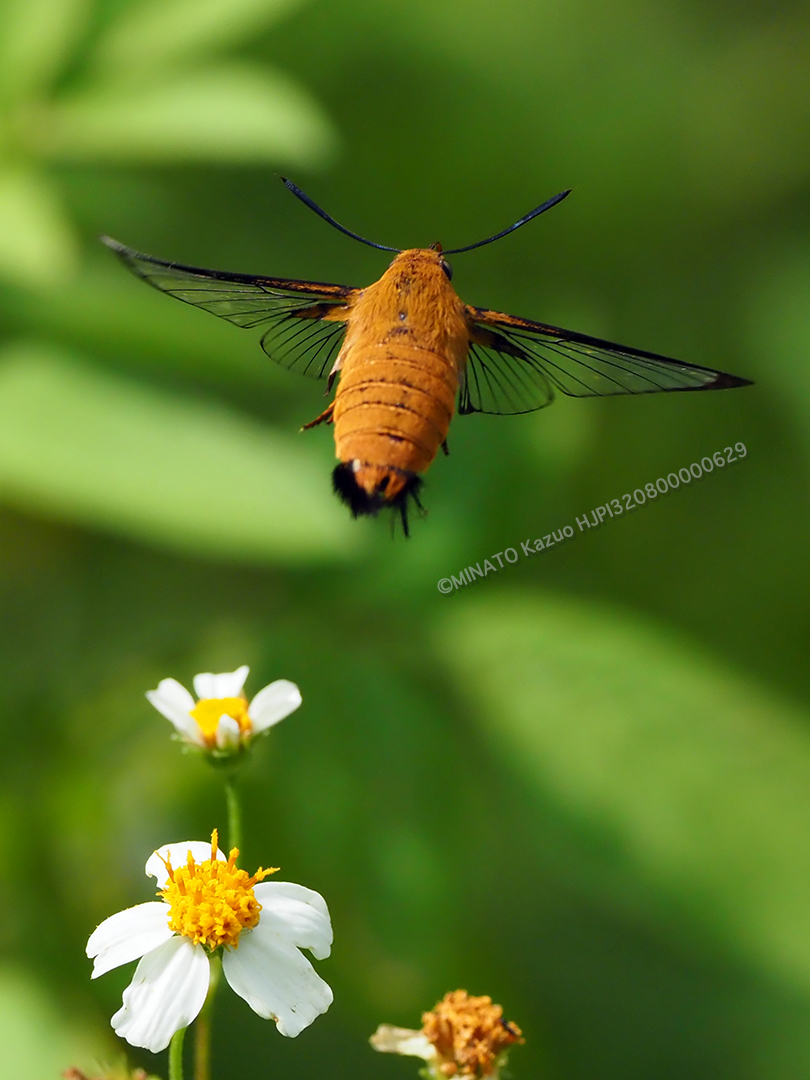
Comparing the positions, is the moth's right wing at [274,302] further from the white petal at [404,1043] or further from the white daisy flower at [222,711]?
the white petal at [404,1043]

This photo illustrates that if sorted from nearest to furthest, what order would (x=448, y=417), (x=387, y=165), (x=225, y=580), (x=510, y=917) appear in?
(x=448, y=417) < (x=510, y=917) < (x=225, y=580) < (x=387, y=165)

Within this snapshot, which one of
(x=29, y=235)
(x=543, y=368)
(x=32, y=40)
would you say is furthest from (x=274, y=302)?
(x=32, y=40)

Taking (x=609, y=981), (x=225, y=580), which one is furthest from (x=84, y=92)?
(x=609, y=981)

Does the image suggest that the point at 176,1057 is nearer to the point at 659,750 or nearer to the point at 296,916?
the point at 296,916

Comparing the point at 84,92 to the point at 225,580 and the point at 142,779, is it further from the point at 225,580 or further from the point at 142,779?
the point at 142,779

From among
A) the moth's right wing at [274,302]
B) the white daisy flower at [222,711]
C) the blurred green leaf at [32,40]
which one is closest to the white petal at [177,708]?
the white daisy flower at [222,711]

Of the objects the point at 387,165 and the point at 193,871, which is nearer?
the point at 193,871
